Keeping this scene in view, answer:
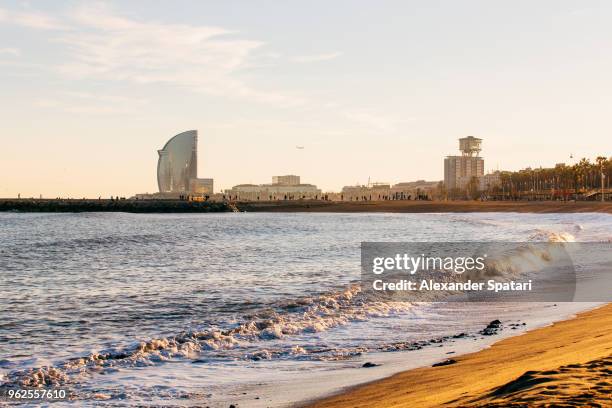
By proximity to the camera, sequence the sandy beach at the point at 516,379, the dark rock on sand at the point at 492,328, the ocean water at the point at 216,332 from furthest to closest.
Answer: the dark rock on sand at the point at 492,328 → the ocean water at the point at 216,332 → the sandy beach at the point at 516,379

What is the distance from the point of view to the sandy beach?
536 cm

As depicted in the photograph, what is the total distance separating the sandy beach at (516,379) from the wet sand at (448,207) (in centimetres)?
7922

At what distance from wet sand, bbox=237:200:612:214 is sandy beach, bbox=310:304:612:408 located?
260 ft

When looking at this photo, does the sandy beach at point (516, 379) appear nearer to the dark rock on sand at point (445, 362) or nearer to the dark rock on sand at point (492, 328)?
the dark rock on sand at point (445, 362)

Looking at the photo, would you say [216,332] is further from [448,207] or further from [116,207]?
[116,207]

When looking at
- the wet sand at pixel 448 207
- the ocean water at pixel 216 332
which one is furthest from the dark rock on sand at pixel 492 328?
the wet sand at pixel 448 207

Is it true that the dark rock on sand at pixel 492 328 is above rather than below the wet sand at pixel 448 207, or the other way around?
below

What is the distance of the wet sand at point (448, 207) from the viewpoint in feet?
318

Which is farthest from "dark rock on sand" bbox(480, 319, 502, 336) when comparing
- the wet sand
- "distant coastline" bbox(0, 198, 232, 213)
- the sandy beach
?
"distant coastline" bbox(0, 198, 232, 213)

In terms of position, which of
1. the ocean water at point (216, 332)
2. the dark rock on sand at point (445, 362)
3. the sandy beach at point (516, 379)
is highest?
the sandy beach at point (516, 379)

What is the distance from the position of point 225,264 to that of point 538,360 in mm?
19527

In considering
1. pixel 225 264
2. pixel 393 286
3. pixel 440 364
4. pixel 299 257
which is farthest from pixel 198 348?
pixel 299 257

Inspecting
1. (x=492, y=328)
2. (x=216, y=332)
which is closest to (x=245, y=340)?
(x=216, y=332)

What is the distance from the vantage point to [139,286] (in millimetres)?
19391
